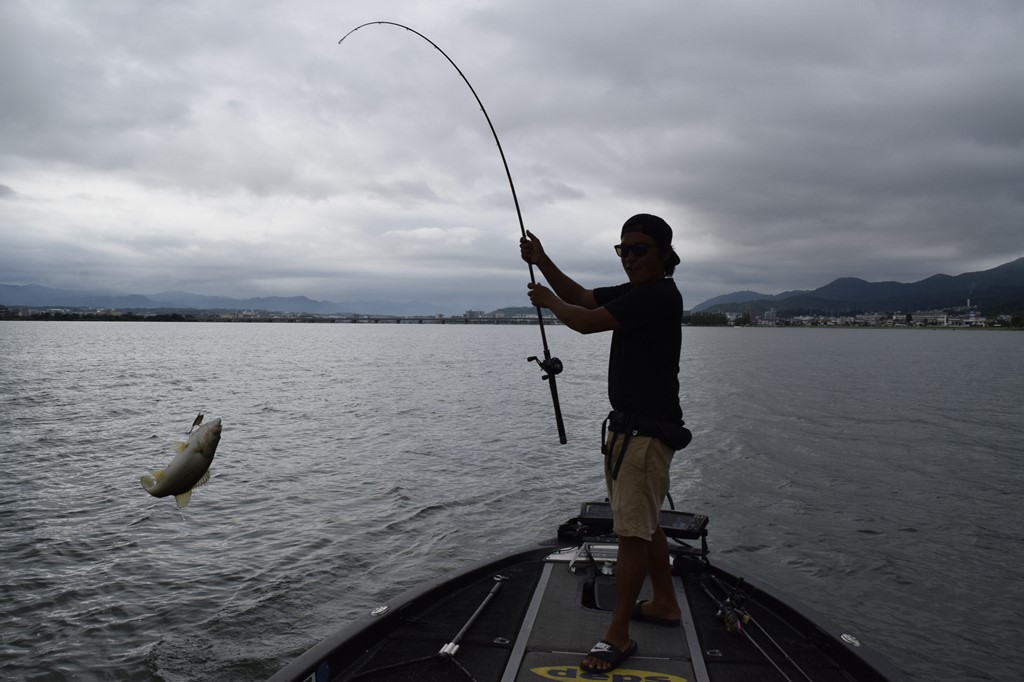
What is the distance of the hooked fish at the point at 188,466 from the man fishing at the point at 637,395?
207 cm

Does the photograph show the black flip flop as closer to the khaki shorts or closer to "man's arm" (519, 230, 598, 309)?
the khaki shorts

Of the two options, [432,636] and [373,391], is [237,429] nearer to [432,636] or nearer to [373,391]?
[373,391]

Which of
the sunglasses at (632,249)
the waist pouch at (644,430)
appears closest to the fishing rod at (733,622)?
the waist pouch at (644,430)

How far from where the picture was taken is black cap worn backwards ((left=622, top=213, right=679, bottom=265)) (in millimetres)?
4434

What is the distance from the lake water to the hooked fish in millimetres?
4100

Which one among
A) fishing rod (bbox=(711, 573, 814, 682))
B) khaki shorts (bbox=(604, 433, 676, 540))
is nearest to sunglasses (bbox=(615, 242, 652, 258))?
khaki shorts (bbox=(604, 433, 676, 540))

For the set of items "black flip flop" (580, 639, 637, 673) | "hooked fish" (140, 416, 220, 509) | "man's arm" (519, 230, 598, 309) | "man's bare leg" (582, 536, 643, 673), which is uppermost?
"man's arm" (519, 230, 598, 309)

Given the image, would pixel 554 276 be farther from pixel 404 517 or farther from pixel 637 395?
pixel 404 517

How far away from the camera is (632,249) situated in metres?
4.42

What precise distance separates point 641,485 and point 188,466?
267cm

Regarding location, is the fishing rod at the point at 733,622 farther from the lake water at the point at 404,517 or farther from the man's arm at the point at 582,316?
the man's arm at the point at 582,316

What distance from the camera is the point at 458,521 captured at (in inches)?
467

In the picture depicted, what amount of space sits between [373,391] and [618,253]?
30.2 m

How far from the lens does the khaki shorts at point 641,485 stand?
4.29 meters
